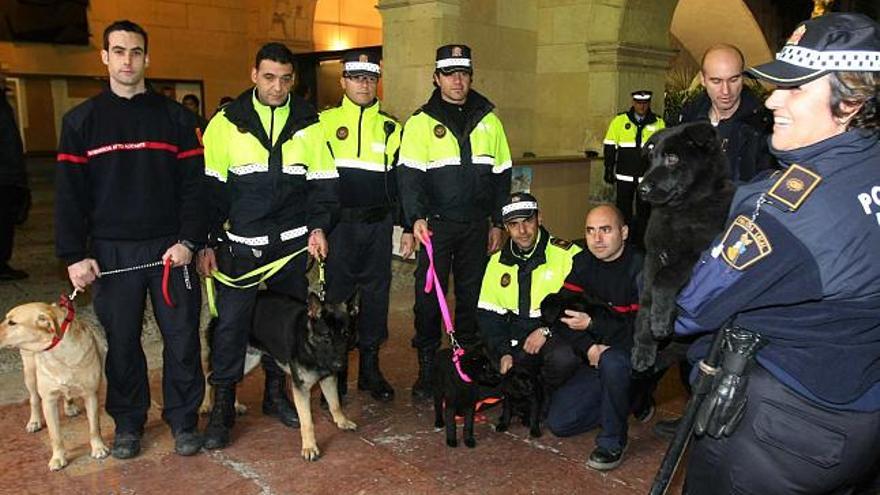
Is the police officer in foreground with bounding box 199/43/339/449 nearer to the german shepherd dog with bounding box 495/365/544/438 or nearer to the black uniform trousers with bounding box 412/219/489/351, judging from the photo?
the black uniform trousers with bounding box 412/219/489/351

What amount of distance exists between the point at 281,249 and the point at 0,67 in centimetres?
1170

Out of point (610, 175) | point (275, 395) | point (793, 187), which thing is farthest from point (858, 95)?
point (610, 175)

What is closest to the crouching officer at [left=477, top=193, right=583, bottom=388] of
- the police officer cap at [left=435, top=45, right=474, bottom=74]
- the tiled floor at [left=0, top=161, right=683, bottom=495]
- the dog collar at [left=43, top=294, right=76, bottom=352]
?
the tiled floor at [left=0, top=161, right=683, bottom=495]

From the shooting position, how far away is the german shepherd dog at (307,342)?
3598mm

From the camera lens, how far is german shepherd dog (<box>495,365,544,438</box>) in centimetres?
378

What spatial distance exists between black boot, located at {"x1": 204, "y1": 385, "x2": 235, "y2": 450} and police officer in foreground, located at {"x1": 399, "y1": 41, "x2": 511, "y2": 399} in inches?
46.8

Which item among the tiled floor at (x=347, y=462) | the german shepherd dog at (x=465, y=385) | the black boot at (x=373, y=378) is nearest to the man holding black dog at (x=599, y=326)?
the tiled floor at (x=347, y=462)

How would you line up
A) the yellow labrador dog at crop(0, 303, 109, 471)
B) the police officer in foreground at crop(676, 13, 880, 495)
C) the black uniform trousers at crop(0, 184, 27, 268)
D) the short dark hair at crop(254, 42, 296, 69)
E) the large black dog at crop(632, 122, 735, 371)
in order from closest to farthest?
the police officer in foreground at crop(676, 13, 880, 495)
the large black dog at crop(632, 122, 735, 371)
the yellow labrador dog at crop(0, 303, 109, 471)
the short dark hair at crop(254, 42, 296, 69)
the black uniform trousers at crop(0, 184, 27, 268)

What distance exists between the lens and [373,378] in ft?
14.6

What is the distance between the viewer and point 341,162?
174 inches

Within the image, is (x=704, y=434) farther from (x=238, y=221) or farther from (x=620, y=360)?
(x=238, y=221)

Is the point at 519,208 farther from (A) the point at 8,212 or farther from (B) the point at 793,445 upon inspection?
(A) the point at 8,212

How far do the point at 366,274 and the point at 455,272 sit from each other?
0.61m

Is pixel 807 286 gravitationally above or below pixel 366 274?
above
